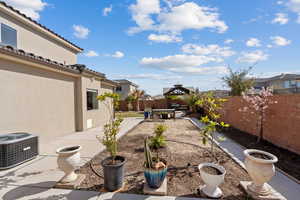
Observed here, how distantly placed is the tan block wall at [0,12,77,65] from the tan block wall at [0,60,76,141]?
2855 millimetres

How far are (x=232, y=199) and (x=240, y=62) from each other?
1559 cm

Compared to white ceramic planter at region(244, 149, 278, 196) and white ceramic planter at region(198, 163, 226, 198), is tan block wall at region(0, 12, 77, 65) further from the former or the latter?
white ceramic planter at region(244, 149, 278, 196)

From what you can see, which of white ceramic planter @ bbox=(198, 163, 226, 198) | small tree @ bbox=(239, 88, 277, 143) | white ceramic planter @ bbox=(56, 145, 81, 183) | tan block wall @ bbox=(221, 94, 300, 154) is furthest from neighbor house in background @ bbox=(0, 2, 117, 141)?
tan block wall @ bbox=(221, 94, 300, 154)

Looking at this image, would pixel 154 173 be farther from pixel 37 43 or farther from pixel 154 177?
pixel 37 43

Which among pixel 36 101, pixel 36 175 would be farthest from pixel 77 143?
pixel 36 175

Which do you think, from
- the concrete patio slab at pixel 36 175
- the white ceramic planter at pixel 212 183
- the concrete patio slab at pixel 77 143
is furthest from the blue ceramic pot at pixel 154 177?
the concrete patio slab at pixel 77 143

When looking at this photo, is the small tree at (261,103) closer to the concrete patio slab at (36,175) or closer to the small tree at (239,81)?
the concrete patio slab at (36,175)

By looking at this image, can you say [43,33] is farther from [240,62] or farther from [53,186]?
[240,62]

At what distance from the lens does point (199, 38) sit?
36.0ft

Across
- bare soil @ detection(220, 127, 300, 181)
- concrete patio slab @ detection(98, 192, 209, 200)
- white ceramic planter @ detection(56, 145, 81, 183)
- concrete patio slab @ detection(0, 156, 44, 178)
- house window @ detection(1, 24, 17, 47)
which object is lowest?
bare soil @ detection(220, 127, 300, 181)

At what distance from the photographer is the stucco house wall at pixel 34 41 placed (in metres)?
6.56

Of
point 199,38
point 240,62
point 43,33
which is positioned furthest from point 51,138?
point 240,62

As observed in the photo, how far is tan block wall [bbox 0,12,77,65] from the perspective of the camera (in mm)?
6850

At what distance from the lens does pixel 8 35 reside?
6.54 metres
